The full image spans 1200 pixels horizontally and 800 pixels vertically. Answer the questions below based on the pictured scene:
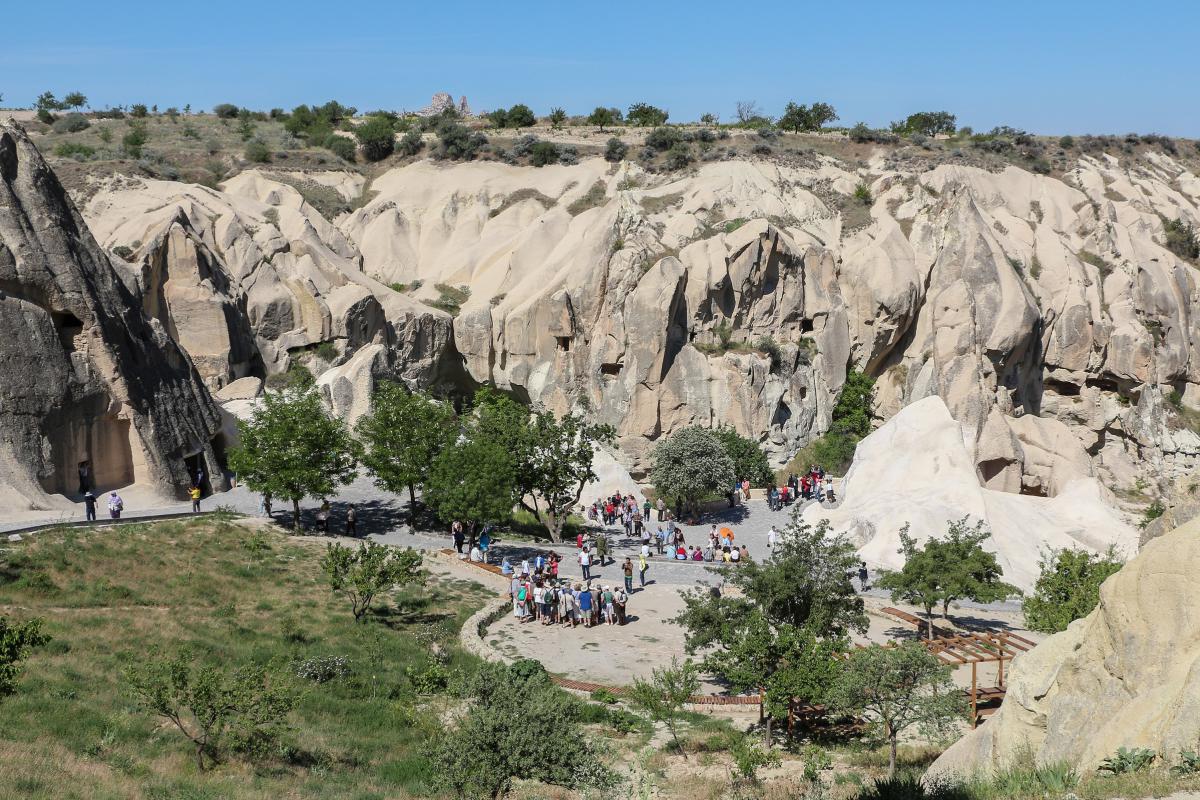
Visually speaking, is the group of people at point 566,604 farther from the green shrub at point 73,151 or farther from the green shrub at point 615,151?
the green shrub at point 73,151

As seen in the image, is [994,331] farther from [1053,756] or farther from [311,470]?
[1053,756]

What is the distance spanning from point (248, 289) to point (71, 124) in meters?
35.1

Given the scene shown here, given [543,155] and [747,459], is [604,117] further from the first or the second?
[747,459]

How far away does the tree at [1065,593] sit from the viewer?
63.3 ft

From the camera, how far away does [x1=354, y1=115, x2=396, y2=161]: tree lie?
71.1 m

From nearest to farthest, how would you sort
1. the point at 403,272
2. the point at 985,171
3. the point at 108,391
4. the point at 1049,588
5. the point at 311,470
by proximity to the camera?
the point at 1049,588 → the point at 311,470 → the point at 108,391 → the point at 403,272 → the point at 985,171

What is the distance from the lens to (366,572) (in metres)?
21.2

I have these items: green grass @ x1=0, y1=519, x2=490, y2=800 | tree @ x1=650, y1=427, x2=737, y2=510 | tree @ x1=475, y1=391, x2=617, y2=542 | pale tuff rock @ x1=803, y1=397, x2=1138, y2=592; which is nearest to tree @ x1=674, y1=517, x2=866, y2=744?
green grass @ x1=0, y1=519, x2=490, y2=800

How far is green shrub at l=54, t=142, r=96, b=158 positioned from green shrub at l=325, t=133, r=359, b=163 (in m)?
15.1

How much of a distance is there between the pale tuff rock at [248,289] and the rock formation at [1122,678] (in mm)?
38346

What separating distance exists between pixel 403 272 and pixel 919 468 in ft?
118

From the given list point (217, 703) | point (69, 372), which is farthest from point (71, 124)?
point (217, 703)

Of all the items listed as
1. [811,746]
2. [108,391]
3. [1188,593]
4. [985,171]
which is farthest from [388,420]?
[985,171]

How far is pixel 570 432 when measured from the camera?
107 ft
